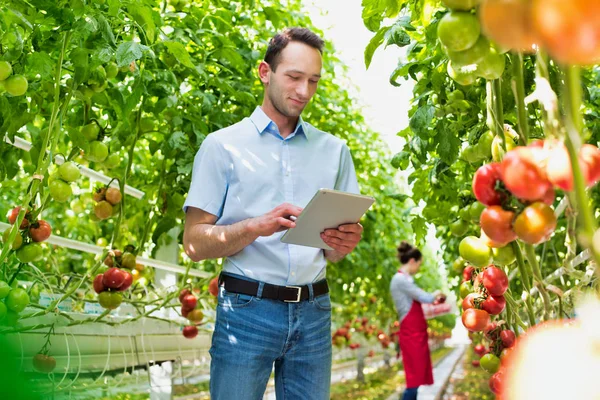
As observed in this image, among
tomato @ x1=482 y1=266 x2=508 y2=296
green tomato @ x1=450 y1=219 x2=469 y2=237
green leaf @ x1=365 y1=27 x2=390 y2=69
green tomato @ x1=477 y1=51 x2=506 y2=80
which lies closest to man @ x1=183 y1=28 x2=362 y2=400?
green tomato @ x1=450 y1=219 x2=469 y2=237

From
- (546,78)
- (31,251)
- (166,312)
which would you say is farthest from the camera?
(166,312)

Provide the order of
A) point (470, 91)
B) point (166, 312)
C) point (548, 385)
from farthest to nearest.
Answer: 1. point (166, 312)
2. point (470, 91)
3. point (548, 385)

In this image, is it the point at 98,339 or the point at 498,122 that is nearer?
the point at 498,122

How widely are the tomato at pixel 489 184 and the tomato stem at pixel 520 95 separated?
0.09m

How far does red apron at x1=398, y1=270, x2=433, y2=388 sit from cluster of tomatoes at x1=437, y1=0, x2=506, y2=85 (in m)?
5.51

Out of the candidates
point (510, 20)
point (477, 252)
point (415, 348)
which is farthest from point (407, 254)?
point (510, 20)

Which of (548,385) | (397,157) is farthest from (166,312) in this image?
(548,385)

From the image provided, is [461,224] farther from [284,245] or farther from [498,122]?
[498,122]

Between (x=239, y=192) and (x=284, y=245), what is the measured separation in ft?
0.70

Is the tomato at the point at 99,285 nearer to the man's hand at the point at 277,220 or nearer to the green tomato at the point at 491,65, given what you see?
the man's hand at the point at 277,220

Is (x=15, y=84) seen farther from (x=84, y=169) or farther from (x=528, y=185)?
(x=528, y=185)

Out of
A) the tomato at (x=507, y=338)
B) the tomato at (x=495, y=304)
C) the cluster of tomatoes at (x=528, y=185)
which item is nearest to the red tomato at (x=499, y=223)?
the cluster of tomatoes at (x=528, y=185)

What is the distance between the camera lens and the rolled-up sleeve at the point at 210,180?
206cm

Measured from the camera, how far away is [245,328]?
1967mm
